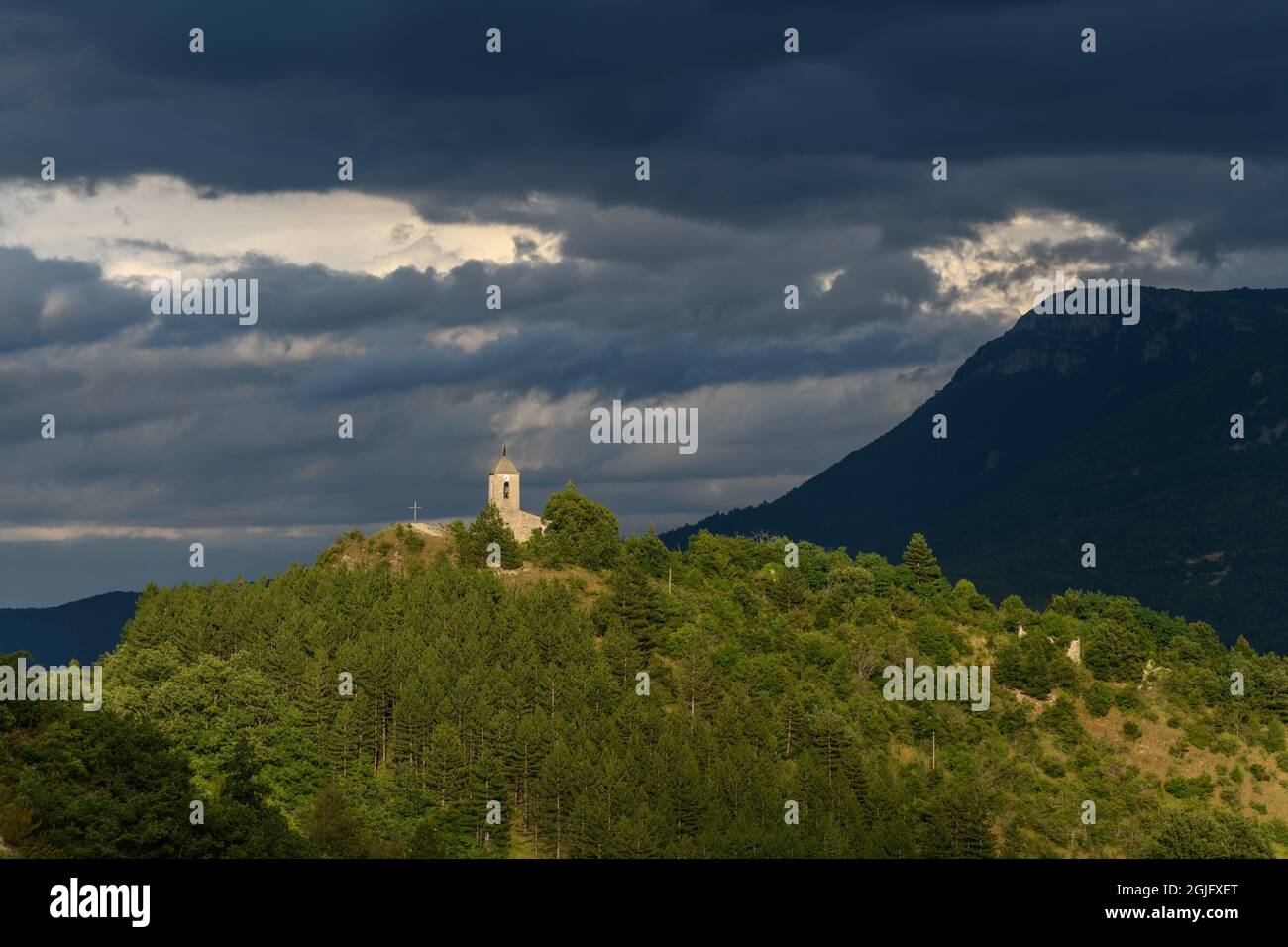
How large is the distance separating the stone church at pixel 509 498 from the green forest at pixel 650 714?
188 centimetres

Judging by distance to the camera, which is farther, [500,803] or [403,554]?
[403,554]

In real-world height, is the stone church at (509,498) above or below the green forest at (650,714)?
Result: above

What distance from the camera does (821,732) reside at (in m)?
152

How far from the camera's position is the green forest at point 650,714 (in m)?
127

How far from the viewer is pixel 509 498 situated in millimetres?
177000

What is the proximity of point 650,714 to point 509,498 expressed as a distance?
3819 cm

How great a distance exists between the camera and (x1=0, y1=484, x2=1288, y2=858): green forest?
127 metres

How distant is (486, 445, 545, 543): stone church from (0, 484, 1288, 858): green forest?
73.8 inches

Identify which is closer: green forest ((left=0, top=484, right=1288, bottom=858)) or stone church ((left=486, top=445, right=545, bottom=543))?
green forest ((left=0, top=484, right=1288, bottom=858))

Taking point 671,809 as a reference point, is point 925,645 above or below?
above
